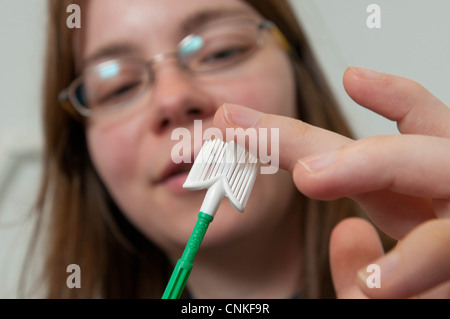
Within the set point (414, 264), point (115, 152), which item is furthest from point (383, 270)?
point (115, 152)

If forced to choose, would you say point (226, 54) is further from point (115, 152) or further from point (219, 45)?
point (115, 152)

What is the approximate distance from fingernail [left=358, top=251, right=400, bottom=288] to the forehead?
1.52 feet

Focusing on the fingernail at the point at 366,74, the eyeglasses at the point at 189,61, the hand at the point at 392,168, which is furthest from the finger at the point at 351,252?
the eyeglasses at the point at 189,61

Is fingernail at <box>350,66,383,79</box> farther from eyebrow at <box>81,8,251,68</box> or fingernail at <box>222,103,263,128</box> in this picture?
eyebrow at <box>81,8,251,68</box>

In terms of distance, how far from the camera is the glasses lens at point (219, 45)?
1.90 ft

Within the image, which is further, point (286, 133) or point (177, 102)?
point (177, 102)

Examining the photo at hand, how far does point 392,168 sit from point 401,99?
0.08 m

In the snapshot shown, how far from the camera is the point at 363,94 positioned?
0.32 m

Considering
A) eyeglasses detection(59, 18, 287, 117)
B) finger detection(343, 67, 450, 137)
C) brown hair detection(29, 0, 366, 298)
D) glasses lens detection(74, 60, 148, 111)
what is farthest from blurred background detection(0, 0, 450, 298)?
finger detection(343, 67, 450, 137)

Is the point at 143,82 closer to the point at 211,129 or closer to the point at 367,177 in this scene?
the point at 211,129

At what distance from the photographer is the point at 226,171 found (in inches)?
13.1

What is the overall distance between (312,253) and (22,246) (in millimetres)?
840

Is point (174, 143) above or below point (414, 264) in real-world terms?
above
